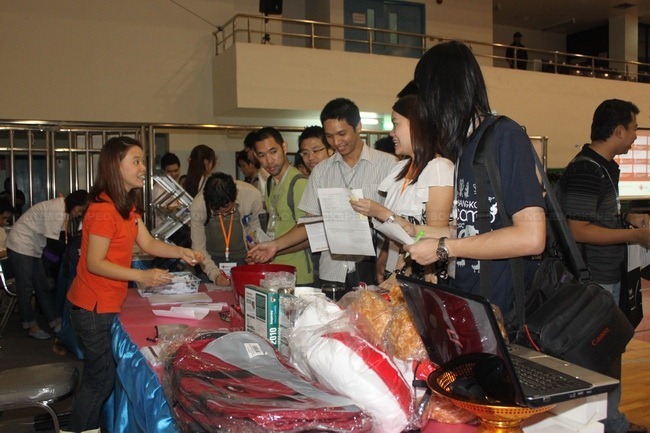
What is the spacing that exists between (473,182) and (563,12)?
1380 cm

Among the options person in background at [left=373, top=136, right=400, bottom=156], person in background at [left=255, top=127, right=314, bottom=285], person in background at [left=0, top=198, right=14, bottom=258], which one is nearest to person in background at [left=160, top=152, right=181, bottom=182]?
person in background at [left=0, top=198, right=14, bottom=258]

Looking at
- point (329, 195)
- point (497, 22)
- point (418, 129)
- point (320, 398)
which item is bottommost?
point (320, 398)

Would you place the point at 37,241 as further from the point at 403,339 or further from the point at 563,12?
the point at 563,12

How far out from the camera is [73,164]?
5.56 meters

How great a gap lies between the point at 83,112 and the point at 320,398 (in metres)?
8.71

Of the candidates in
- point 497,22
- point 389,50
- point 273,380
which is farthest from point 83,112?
point 497,22

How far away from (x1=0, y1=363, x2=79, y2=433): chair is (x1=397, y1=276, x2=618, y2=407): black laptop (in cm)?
167

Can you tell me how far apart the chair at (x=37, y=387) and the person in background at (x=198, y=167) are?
2579 mm

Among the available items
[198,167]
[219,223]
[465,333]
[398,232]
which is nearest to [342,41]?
[198,167]

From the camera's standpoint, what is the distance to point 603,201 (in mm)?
2586

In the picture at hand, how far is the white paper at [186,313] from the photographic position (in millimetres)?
2197

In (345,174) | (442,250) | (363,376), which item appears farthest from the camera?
(345,174)

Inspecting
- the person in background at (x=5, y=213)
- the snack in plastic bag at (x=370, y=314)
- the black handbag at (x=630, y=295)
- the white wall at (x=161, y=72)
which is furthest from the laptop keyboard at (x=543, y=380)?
the white wall at (x=161, y=72)

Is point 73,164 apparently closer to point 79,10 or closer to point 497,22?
point 79,10
